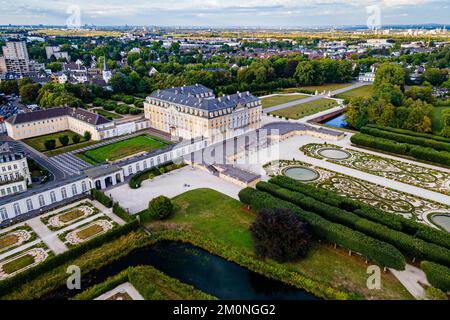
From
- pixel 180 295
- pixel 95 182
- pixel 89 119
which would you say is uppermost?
pixel 89 119

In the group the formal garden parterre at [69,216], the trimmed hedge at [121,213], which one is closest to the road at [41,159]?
the formal garden parterre at [69,216]

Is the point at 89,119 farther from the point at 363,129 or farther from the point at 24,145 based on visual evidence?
the point at 363,129

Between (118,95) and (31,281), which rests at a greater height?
(118,95)

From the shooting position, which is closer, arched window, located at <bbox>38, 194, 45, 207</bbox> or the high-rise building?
arched window, located at <bbox>38, 194, 45, 207</bbox>

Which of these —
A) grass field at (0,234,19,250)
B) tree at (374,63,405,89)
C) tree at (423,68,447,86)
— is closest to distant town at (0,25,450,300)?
grass field at (0,234,19,250)

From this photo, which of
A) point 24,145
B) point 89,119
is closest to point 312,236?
point 89,119

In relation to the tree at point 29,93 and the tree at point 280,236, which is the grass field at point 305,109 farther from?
the tree at point 29,93

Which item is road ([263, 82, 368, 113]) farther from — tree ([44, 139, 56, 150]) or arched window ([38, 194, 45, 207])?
arched window ([38, 194, 45, 207])
